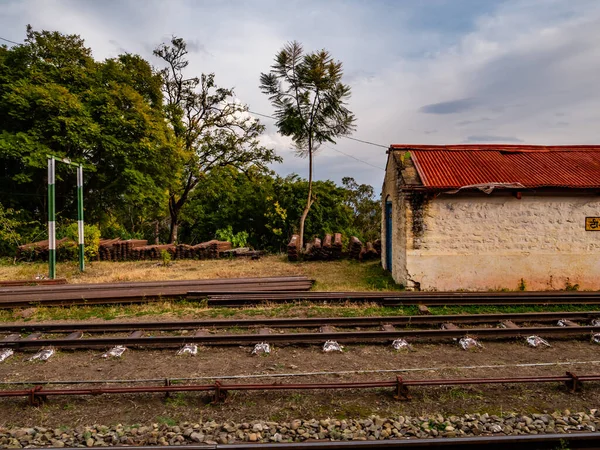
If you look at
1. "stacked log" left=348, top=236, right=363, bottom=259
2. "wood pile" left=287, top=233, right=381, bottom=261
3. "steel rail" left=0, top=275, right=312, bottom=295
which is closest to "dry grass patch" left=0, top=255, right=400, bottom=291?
"wood pile" left=287, top=233, right=381, bottom=261

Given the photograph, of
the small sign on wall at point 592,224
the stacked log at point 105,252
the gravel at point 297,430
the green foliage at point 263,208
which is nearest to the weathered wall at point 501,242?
the small sign on wall at point 592,224

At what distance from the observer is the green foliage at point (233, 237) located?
2375 centimetres

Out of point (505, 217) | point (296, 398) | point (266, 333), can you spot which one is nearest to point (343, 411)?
point (296, 398)

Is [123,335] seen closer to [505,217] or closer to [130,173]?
[505,217]

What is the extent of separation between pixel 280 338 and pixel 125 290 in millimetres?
6361

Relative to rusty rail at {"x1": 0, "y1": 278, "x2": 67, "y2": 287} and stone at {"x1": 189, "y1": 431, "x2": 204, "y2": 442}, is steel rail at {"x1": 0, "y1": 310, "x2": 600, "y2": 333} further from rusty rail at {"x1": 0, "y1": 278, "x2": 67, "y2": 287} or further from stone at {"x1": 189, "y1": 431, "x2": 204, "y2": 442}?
rusty rail at {"x1": 0, "y1": 278, "x2": 67, "y2": 287}

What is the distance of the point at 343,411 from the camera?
15.4ft

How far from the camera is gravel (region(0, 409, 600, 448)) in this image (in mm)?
4133

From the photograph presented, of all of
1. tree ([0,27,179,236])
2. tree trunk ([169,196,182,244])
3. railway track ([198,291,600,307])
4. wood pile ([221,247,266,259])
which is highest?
tree ([0,27,179,236])

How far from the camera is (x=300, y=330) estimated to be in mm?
8023

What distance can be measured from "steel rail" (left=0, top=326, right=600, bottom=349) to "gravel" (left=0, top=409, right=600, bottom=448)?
2668 mm

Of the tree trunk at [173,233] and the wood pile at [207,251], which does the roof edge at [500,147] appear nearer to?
the wood pile at [207,251]

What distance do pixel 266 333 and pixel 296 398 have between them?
253 centimetres

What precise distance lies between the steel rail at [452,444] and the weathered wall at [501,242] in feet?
25.2
